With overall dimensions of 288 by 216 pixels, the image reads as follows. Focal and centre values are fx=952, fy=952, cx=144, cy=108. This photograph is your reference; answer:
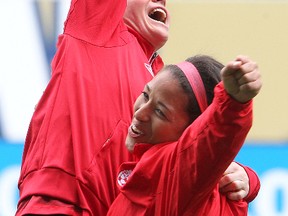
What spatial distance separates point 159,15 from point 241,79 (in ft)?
2.37

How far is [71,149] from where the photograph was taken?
1.72m

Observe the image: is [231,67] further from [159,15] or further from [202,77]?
[159,15]

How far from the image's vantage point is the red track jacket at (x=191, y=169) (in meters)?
1.41

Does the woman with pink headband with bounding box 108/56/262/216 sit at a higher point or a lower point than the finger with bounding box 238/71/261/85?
lower

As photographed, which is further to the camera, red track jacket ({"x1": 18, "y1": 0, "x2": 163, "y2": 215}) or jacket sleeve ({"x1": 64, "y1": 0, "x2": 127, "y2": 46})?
jacket sleeve ({"x1": 64, "y1": 0, "x2": 127, "y2": 46})

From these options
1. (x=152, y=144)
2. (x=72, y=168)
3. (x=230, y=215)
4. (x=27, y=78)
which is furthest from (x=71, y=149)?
(x=27, y=78)

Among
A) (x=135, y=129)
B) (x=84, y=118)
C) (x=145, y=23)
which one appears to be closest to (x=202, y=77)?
(x=135, y=129)

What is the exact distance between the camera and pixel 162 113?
1604 millimetres

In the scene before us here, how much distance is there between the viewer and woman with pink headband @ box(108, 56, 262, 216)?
140 cm

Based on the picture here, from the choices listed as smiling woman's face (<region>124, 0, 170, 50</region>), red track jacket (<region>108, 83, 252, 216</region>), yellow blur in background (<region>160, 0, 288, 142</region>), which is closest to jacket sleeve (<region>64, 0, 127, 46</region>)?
smiling woman's face (<region>124, 0, 170, 50</region>)

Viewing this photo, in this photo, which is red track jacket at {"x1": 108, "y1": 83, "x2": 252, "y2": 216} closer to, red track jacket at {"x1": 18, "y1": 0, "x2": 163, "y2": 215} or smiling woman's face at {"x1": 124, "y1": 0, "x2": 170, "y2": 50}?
red track jacket at {"x1": 18, "y1": 0, "x2": 163, "y2": 215}

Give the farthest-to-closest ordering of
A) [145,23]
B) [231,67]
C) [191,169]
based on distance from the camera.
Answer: [145,23], [191,169], [231,67]

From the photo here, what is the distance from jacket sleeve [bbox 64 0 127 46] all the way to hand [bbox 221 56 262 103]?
0.48 meters

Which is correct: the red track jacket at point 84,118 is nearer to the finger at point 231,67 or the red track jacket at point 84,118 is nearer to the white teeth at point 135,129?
the white teeth at point 135,129
